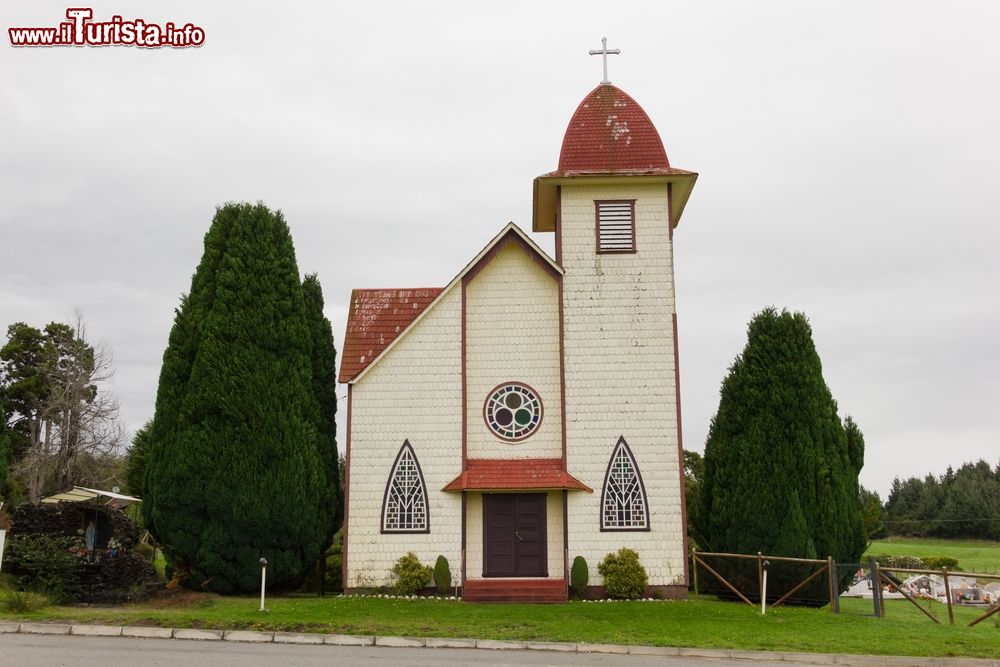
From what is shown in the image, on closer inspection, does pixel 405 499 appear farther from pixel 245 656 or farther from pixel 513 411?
pixel 245 656

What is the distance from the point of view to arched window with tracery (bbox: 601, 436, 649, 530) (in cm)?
1973

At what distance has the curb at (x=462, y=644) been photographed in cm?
1283

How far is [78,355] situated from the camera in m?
42.4

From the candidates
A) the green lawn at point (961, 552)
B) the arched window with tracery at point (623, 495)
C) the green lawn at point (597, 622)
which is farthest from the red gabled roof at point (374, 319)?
the green lawn at point (961, 552)

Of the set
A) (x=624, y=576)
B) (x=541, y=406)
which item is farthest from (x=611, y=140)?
(x=624, y=576)

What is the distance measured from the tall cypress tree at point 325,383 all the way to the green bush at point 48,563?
569cm

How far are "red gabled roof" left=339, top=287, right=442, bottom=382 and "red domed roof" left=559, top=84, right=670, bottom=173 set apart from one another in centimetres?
500

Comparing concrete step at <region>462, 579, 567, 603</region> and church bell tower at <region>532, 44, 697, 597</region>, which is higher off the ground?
church bell tower at <region>532, 44, 697, 597</region>

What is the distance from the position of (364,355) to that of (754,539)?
10244 mm

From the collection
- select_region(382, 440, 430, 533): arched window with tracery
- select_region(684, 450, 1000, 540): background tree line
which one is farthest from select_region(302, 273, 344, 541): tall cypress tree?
select_region(684, 450, 1000, 540): background tree line

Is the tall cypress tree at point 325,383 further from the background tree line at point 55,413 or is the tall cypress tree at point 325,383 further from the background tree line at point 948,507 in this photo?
the background tree line at point 948,507

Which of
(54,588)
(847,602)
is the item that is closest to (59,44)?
(54,588)

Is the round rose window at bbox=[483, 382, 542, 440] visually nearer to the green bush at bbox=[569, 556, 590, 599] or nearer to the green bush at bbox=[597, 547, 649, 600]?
the green bush at bbox=[569, 556, 590, 599]

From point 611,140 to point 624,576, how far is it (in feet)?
35.2
